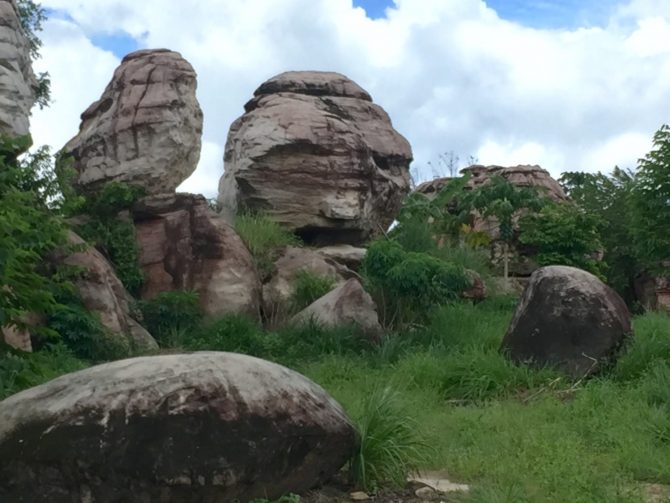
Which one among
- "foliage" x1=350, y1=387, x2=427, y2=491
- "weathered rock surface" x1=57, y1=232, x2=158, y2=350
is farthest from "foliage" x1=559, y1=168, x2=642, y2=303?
"foliage" x1=350, y1=387, x2=427, y2=491

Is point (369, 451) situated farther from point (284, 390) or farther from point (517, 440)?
point (517, 440)

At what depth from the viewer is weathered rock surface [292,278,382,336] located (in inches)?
473

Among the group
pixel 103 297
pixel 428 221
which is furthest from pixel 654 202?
pixel 103 297

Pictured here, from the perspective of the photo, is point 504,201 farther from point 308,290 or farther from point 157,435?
point 157,435

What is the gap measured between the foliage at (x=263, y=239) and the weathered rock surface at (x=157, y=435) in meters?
9.59

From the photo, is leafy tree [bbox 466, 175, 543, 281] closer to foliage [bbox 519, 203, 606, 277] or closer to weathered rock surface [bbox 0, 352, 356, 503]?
foliage [bbox 519, 203, 606, 277]

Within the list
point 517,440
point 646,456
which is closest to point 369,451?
point 517,440

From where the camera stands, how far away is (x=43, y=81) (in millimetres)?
23844

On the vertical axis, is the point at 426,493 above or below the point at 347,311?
below

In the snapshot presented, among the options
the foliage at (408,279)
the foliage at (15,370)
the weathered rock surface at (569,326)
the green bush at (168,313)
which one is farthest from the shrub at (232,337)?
the foliage at (15,370)

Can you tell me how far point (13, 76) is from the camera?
11.4 meters

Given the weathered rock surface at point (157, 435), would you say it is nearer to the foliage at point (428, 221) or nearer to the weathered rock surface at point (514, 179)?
the foliage at point (428, 221)

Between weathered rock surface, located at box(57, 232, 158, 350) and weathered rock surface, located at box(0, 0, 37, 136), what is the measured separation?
1.61 meters

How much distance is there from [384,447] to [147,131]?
11115 mm
